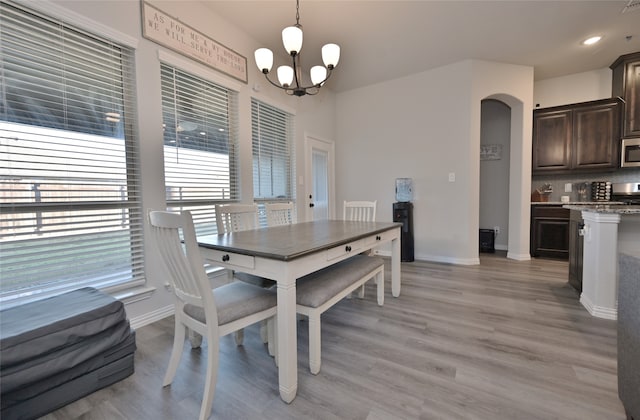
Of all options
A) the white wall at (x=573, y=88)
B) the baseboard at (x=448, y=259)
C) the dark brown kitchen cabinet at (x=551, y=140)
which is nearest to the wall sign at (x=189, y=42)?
the baseboard at (x=448, y=259)

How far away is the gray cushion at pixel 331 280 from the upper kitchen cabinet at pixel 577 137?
3.81 m

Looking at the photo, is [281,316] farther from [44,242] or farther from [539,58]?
[539,58]

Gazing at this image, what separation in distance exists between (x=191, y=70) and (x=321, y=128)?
7.79 ft

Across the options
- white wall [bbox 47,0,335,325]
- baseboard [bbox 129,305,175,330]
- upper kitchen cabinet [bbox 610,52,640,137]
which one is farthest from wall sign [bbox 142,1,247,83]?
upper kitchen cabinet [bbox 610,52,640,137]

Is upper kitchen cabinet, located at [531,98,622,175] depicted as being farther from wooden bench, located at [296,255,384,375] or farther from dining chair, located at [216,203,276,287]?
dining chair, located at [216,203,276,287]

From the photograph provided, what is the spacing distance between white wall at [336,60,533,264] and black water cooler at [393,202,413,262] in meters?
0.22

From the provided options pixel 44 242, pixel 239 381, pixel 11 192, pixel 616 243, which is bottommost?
pixel 239 381

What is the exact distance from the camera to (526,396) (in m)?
1.39

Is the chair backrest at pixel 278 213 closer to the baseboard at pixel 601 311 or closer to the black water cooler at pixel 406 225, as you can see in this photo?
the black water cooler at pixel 406 225

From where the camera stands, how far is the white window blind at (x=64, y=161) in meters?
1.66

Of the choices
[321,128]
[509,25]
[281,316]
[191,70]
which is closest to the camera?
[281,316]

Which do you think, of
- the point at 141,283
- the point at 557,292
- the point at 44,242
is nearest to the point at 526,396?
the point at 557,292

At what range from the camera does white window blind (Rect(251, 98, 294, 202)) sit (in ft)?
11.2

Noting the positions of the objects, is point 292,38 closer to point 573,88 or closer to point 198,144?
point 198,144
